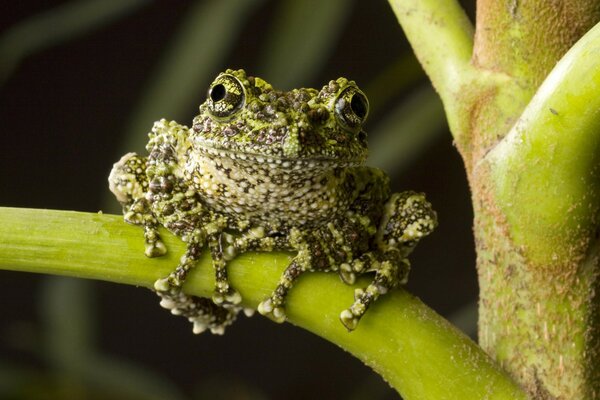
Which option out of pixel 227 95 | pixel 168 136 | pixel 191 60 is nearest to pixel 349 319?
pixel 227 95

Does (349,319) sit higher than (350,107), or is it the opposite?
(350,107)

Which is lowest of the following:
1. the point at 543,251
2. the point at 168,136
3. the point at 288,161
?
the point at 543,251

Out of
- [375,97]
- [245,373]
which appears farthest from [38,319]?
[375,97]

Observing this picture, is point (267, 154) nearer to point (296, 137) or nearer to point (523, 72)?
point (296, 137)

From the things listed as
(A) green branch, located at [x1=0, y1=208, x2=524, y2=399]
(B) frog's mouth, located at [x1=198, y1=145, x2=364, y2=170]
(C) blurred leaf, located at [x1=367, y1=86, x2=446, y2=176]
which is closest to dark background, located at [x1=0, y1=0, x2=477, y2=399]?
(C) blurred leaf, located at [x1=367, y1=86, x2=446, y2=176]

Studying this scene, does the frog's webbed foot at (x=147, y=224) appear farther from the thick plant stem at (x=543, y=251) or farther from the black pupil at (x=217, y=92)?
the thick plant stem at (x=543, y=251)

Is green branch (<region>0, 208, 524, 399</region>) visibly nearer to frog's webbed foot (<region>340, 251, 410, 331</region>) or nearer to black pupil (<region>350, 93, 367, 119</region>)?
frog's webbed foot (<region>340, 251, 410, 331</region>)

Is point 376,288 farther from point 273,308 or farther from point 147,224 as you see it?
point 147,224
